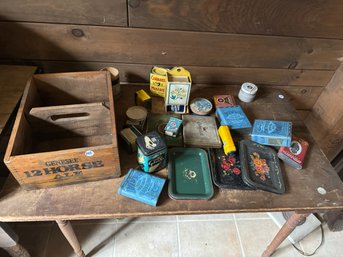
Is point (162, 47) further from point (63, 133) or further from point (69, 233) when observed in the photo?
point (69, 233)

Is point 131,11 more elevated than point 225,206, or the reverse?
point 131,11

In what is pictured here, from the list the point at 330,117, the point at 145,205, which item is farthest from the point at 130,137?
the point at 330,117

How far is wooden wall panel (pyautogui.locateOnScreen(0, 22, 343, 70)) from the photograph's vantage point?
79 centimetres

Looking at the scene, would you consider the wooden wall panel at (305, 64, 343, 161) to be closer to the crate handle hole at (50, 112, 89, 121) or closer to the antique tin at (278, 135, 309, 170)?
the antique tin at (278, 135, 309, 170)

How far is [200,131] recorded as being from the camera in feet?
2.62

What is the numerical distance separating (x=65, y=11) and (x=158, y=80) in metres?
0.34

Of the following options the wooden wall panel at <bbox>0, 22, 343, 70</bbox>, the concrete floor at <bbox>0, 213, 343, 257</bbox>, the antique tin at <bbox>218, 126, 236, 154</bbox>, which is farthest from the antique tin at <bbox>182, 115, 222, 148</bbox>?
the concrete floor at <bbox>0, 213, 343, 257</bbox>

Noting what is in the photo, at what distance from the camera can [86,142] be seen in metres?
0.75

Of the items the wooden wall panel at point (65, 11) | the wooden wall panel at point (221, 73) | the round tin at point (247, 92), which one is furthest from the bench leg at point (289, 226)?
the wooden wall panel at point (65, 11)

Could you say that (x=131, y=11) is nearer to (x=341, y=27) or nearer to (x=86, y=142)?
(x=86, y=142)

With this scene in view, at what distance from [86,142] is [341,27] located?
0.93m

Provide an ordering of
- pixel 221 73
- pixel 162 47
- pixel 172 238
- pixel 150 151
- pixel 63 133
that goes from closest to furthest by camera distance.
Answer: pixel 150 151 < pixel 63 133 < pixel 162 47 < pixel 221 73 < pixel 172 238

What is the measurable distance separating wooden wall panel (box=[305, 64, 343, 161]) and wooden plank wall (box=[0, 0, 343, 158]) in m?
0.08

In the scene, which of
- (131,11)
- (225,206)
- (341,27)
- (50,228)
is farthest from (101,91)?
(341,27)
